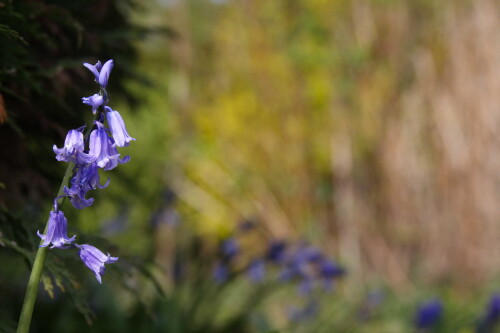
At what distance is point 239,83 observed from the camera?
8.37m

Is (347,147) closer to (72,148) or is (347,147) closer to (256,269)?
(256,269)

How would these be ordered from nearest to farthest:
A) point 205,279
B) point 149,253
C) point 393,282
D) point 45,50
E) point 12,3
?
point 12,3 < point 45,50 < point 205,279 < point 149,253 < point 393,282

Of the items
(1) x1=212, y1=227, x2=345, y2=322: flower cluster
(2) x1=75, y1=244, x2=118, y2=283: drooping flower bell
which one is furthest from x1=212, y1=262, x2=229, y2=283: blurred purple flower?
(2) x1=75, y1=244, x2=118, y2=283: drooping flower bell

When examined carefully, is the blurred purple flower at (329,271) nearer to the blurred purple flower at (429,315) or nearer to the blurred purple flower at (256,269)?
the blurred purple flower at (256,269)

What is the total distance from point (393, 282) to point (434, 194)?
1021mm

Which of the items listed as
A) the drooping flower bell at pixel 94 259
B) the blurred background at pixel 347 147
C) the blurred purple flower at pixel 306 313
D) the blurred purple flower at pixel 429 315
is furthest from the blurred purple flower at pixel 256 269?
the drooping flower bell at pixel 94 259

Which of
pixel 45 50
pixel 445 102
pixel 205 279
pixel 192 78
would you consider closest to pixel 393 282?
pixel 445 102

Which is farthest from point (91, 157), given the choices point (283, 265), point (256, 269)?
point (283, 265)

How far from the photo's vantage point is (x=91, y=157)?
131 cm

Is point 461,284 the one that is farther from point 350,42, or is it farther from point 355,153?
point 350,42

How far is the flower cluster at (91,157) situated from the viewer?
4.26 feet

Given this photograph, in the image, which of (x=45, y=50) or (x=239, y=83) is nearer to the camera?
(x=45, y=50)

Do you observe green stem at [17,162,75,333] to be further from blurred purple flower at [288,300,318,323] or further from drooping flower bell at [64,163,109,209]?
blurred purple flower at [288,300,318,323]

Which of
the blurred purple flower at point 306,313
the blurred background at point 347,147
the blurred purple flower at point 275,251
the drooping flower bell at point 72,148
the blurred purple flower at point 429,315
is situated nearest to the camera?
the drooping flower bell at point 72,148
